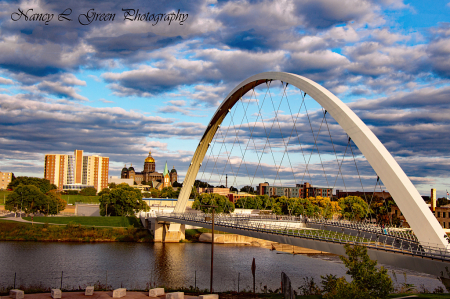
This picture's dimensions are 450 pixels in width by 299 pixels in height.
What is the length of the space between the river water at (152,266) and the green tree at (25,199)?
70.9 feet

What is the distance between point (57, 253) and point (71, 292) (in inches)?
920

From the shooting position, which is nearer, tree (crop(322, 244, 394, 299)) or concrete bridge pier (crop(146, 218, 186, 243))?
tree (crop(322, 244, 394, 299))

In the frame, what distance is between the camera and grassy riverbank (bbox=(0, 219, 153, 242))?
53.9 metres

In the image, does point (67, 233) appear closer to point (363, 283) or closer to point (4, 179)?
point (363, 283)

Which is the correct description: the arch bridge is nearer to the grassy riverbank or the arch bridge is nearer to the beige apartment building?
the grassy riverbank

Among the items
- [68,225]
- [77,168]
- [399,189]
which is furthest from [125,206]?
[77,168]

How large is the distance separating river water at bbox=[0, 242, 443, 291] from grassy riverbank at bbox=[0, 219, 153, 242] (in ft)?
Answer: 10.3

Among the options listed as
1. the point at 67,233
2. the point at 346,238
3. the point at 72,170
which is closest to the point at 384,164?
the point at 346,238

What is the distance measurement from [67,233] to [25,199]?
19.8 m

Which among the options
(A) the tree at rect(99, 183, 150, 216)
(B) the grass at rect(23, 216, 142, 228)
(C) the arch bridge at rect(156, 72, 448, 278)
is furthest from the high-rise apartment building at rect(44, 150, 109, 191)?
(C) the arch bridge at rect(156, 72, 448, 278)

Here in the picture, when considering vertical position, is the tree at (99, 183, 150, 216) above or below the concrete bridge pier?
above

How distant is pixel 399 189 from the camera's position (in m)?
20.9

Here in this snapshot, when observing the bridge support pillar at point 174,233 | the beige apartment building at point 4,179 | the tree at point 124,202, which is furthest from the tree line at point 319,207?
the beige apartment building at point 4,179

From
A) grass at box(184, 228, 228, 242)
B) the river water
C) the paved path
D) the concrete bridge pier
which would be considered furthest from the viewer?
grass at box(184, 228, 228, 242)
